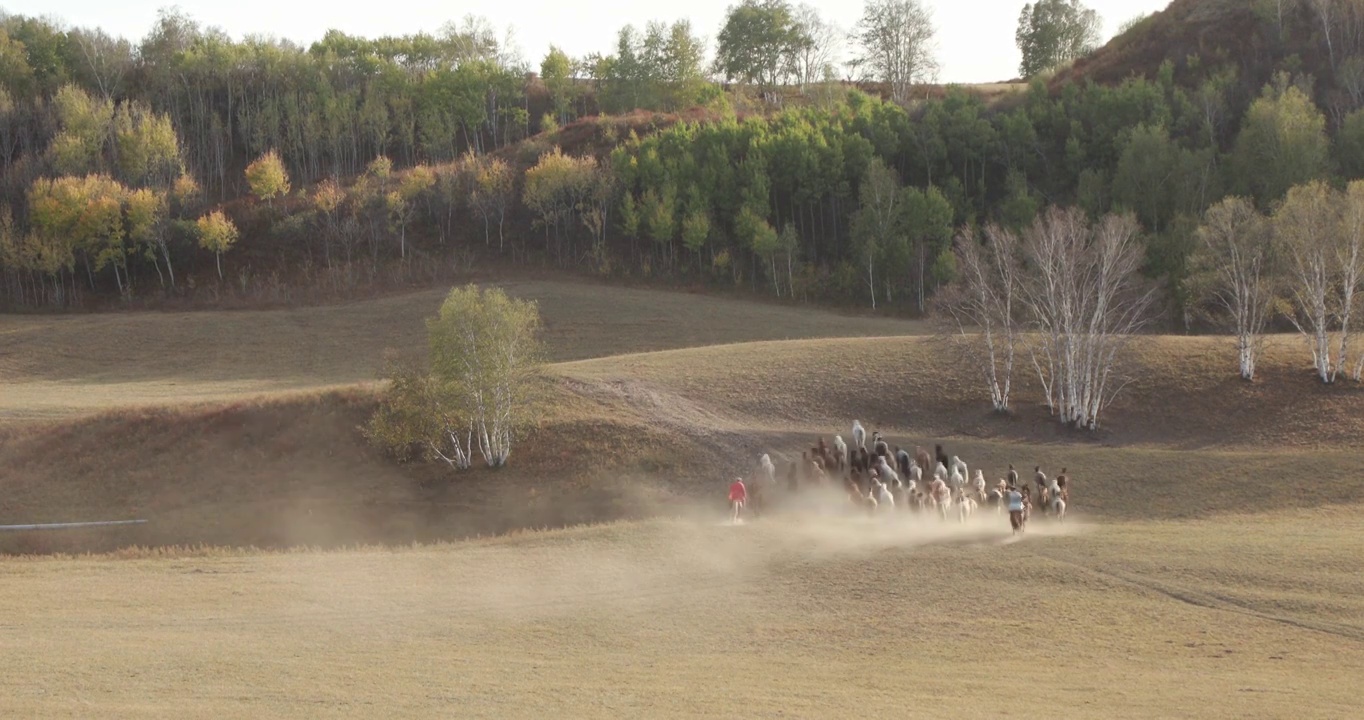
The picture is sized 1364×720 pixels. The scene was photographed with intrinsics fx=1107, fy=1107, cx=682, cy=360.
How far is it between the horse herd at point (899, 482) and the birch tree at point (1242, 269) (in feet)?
57.7

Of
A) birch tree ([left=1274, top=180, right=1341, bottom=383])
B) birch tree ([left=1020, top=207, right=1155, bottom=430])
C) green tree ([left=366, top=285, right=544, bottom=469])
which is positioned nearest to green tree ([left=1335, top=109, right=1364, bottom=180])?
birch tree ([left=1274, top=180, right=1341, bottom=383])

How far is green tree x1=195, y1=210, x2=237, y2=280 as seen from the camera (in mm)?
91375

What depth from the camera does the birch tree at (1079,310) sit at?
158 feet

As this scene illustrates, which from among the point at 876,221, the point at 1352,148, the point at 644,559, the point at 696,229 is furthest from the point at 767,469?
the point at 1352,148

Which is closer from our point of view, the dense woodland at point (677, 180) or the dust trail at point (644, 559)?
the dust trail at point (644, 559)

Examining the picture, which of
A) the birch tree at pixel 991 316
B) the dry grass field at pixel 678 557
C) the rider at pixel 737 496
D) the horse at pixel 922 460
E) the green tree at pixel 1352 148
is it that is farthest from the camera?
the green tree at pixel 1352 148

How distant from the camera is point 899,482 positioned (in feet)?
124

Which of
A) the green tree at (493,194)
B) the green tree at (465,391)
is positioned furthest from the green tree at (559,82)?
the green tree at (465,391)

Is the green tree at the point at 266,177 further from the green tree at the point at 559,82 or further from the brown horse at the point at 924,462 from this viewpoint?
the brown horse at the point at 924,462

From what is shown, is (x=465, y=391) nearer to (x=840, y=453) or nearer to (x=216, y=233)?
(x=840, y=453)

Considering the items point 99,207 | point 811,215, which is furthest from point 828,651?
point 99,207

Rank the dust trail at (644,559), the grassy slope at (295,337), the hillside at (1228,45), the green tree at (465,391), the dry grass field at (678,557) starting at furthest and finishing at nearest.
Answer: the hillside at (1228,45) < the grassy slope at (295,337) < the green tree at (465,391) < the dust trail at (644,559) < the dry grass field at (678,557)

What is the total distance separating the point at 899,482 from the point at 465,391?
18.2m

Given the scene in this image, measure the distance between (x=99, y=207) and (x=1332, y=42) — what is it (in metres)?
108
